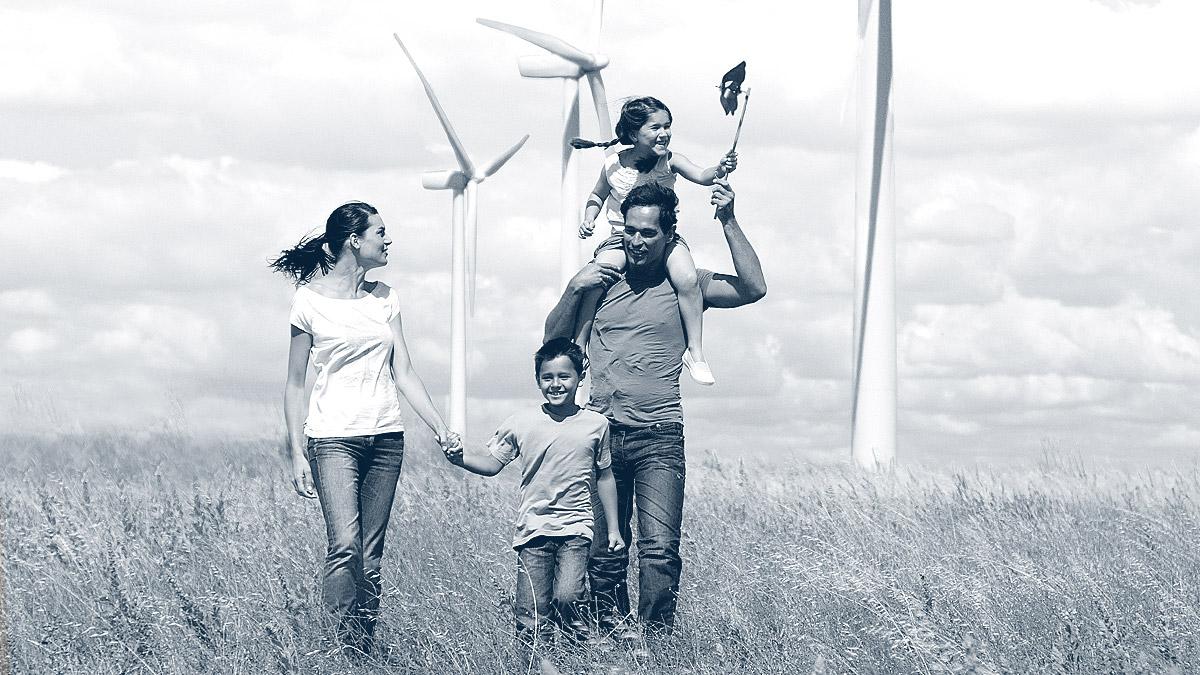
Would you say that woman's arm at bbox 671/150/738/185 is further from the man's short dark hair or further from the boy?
the boy

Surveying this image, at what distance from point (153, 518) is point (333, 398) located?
18.1ft

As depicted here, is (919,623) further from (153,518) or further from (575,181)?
(575,181)

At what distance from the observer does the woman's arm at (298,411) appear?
7328 mm

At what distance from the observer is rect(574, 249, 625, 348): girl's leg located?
7.13 meters

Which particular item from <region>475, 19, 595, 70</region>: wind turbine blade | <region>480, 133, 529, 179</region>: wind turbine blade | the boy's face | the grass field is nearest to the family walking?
the boy's face

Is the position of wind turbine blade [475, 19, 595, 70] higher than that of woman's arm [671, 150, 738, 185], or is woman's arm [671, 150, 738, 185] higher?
wind turbine blade [475, 19, 595, 70]

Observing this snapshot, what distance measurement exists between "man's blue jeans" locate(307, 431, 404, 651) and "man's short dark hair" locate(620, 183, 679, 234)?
1.59 m

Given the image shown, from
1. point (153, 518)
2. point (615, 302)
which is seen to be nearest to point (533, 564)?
point (615, 302)

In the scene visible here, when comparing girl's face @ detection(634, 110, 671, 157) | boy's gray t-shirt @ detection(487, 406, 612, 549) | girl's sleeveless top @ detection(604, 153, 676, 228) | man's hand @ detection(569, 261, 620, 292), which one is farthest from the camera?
girl's sleeveless top @ detection(604, 153, 676, 228)

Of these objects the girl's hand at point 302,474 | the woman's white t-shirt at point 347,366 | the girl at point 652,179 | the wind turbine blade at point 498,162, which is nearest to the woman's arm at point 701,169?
the girl at point 652,179

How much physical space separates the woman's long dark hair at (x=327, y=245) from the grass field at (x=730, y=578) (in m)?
1.60

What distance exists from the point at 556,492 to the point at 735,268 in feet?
4.47

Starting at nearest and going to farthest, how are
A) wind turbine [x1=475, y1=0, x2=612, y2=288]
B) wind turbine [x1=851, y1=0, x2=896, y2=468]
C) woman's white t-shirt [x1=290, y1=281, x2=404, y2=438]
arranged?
woman's white t-shirt [x1=290, y1=281, x2=404, y2=438] → wind turbine [x1=851, y1=0, x2=896, y2=468] → wind turbine [x1=475, y1=0, x2=612, y2=288]

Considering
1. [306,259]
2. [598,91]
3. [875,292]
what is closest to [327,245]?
[306,259]
